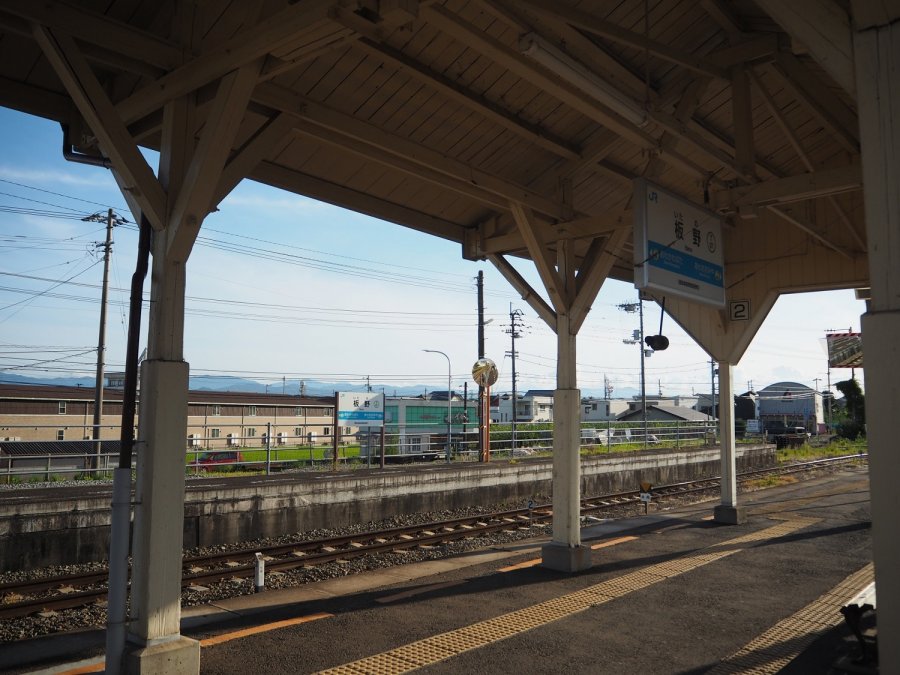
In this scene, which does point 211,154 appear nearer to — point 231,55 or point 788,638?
point 231,55

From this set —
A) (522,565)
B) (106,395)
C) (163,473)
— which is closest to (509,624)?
(522,565)

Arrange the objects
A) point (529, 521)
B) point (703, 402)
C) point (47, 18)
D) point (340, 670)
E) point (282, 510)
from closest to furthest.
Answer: point (47, 18), point (340, 670), point (282, 510), point (529, 521), point (703, 402)

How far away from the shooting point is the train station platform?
17.2 ft

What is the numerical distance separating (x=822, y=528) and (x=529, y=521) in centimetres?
477

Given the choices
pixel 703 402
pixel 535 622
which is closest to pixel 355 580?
pixel 535 622

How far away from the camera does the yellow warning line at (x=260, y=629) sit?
5.59 m

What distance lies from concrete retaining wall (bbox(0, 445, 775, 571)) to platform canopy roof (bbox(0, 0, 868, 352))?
4827mm

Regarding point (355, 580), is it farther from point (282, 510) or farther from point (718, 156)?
point (718, 156)

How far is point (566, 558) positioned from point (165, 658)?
4.93m

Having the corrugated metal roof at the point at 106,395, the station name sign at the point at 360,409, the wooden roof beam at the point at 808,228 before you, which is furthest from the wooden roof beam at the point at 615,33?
the corrugated metal roof at the point at 106,395

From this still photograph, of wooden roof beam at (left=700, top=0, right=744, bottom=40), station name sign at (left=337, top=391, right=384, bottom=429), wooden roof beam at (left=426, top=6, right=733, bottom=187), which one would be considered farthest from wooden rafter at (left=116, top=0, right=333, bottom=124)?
station name sign at (left=337, top=391, right=384, bottom=429)

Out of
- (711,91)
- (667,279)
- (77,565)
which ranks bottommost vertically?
(77,565)

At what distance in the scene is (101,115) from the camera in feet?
14.8

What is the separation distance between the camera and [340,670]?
16.4 ft
